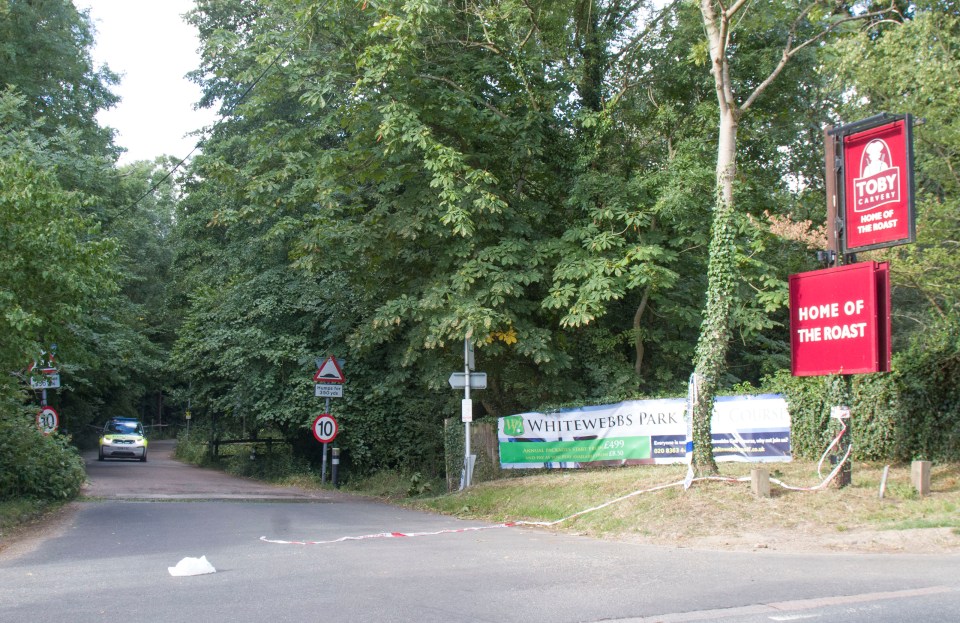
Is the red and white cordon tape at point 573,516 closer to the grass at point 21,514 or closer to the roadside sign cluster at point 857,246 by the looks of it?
the roadside sign cluster at point 857,246

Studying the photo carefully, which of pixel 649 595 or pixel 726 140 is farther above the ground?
pixel 726 140

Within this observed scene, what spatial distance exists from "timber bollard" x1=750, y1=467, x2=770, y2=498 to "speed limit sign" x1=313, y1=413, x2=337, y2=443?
12439 mm

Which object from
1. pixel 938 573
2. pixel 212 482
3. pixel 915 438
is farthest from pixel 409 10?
pixel 212 482

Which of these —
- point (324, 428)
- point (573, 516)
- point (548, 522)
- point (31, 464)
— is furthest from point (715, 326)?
point (31, 464)

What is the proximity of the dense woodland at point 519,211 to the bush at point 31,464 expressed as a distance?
76 millimetres

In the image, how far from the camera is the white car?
34.2 meters

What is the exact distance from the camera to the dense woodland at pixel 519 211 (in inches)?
564

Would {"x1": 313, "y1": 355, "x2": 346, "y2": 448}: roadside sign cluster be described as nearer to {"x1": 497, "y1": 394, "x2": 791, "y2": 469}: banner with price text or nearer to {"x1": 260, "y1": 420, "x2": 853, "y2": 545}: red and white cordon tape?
{"x1": 497, "y1": 394, "x2": 791, "y2": 469}: banner with price text

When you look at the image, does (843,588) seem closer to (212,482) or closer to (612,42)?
(612,42)

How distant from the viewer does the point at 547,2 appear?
18.5 m

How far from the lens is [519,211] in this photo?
18672 millimetres

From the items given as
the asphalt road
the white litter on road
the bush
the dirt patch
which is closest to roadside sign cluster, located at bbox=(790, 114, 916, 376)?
the dirt patch

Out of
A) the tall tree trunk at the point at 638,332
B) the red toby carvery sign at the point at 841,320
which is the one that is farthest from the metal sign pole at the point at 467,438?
the red toby carvery sign at the point at 841,320

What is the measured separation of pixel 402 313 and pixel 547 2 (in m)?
7.80
